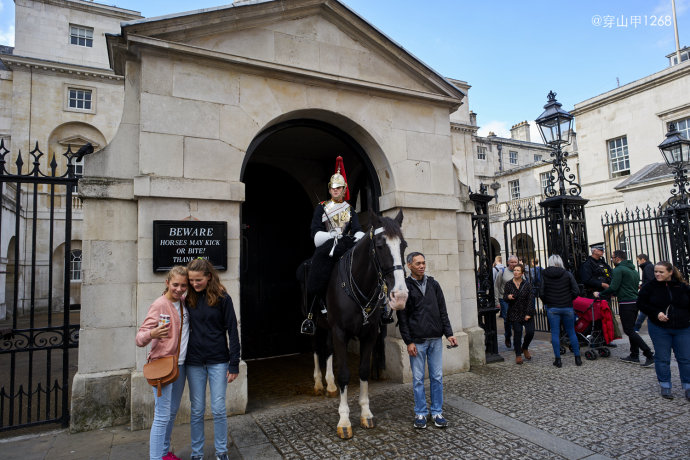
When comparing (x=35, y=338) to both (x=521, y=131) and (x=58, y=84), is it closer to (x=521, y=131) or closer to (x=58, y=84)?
(x=58, y=84)

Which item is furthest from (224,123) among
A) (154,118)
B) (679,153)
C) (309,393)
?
(679,153)

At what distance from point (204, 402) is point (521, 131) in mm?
39887

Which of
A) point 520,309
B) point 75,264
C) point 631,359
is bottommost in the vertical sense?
point 631,359

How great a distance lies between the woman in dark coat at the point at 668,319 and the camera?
5289 mm

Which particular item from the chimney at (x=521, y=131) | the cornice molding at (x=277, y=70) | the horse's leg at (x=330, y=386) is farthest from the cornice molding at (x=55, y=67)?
the chimney at (x=521, y=131)

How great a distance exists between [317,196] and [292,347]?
3526 millimetres

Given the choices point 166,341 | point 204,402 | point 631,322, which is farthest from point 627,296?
point 166,341

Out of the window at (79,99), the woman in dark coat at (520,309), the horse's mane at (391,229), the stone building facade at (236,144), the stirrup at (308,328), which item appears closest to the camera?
the horse's mane at (391,229)

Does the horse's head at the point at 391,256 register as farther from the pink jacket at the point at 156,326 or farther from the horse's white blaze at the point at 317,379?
the horse's white blaze at the point at 317,379

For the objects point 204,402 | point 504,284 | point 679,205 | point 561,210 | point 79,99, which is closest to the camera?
point 204,402

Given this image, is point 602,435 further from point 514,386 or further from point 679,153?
point 679,153

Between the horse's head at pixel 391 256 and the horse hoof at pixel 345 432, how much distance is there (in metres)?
1.55

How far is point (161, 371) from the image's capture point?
3.42 metres

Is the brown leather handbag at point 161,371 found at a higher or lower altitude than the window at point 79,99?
lower
